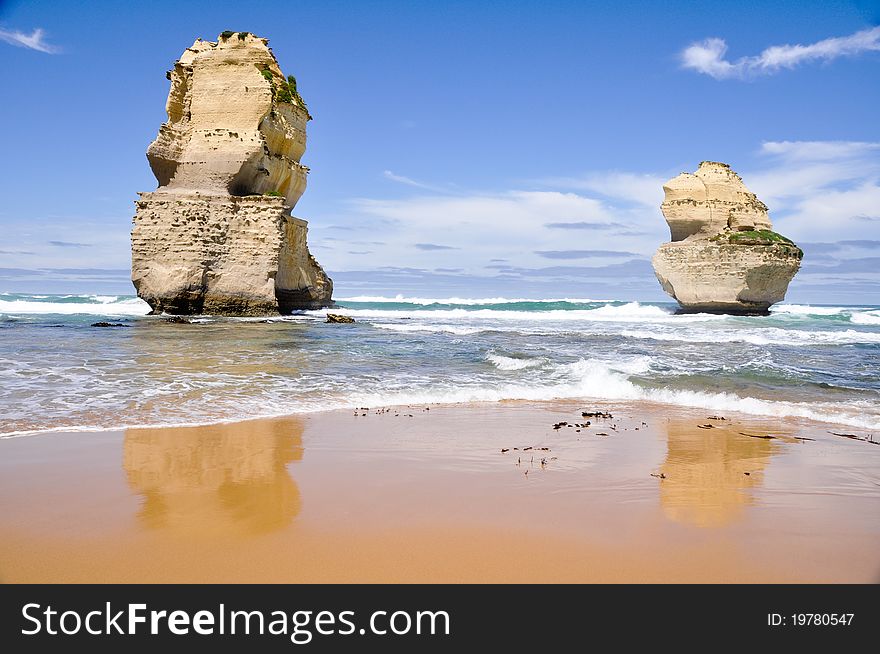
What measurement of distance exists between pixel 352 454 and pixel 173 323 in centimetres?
1581

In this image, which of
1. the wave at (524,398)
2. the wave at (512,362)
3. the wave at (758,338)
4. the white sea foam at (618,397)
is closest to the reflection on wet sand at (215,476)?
the wave at (524,398)

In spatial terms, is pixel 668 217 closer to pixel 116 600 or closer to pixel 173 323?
pixel 173 323

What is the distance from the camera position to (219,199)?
22.6 metres

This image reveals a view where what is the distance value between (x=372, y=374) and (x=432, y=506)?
6.53 meters

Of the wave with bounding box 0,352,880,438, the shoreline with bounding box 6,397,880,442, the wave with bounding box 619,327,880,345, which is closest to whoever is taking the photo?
the shoreline with bounding box 6,397,880,442

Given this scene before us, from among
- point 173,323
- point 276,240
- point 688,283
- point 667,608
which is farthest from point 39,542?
point 688,283

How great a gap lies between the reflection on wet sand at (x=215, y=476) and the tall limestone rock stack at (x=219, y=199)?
1759 cm

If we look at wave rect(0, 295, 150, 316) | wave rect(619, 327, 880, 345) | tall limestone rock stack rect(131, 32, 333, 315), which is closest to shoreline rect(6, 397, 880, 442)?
wave rect(619, 327, 880, 345)

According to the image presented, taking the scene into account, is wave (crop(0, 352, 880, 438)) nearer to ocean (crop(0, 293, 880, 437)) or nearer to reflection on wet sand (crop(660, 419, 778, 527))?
ocean (crop(0, 293, 880, 437))

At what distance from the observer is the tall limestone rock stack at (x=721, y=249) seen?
31391mm

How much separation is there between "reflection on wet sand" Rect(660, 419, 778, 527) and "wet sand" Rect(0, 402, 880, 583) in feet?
0.09

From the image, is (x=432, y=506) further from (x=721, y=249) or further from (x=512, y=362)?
(x=721, y=249)

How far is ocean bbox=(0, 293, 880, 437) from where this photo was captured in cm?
721

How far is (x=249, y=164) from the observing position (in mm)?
22922
